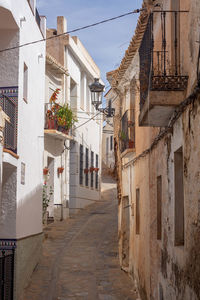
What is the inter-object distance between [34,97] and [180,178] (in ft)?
25.5

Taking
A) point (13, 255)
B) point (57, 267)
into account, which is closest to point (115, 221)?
point (57, 267)

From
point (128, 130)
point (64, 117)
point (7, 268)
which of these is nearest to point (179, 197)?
point (7, 268)

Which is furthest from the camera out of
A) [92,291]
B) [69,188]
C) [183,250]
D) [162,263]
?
[69,188]

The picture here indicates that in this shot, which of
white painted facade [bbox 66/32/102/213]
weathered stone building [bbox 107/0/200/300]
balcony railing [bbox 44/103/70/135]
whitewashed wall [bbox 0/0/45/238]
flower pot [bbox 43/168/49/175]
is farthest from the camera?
white painted facade [bbox 66/32/102/213]

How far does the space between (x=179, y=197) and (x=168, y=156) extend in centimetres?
93

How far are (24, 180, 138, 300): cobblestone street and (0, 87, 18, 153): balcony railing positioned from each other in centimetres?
375

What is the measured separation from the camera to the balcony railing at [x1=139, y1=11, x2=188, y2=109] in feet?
23.7

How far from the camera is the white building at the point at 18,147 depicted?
11367 millimetres

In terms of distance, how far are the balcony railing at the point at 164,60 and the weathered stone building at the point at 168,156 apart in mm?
14

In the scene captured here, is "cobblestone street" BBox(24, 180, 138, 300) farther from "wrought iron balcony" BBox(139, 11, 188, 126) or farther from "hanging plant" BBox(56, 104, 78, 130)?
"wrought iron balcony" BBox(139, 11, 188, 126)

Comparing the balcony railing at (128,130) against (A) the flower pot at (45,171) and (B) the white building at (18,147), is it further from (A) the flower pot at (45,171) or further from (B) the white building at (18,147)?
(A) the flower pot at (45,171)

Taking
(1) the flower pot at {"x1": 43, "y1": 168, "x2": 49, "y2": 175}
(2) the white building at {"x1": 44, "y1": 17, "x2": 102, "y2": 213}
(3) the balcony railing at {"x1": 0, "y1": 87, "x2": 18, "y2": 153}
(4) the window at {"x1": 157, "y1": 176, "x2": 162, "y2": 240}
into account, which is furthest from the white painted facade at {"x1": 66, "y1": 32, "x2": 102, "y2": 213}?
(4) the window at {"x1": 157, "y1": 176, "x2": 162, "y2": 240}

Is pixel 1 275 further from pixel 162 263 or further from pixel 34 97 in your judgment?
pixel 34 97

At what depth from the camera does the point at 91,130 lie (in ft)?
93.4
